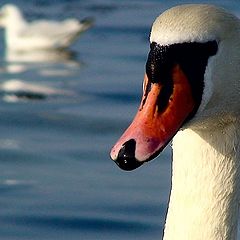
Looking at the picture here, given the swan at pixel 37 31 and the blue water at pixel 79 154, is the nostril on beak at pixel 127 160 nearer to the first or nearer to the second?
the blue water at pixel 79 154

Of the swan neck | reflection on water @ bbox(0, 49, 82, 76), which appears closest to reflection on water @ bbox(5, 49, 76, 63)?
reflection on water @ bbox(0, 49, 82, 76)

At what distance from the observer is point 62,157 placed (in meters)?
11.1

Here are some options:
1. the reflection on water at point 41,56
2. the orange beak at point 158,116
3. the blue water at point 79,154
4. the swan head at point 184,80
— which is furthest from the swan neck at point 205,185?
the reflection on water at point 41,56

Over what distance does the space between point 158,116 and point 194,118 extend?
0.16 metres

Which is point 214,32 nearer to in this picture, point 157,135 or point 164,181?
point 157,135

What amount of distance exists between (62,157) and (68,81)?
3819 millimetres

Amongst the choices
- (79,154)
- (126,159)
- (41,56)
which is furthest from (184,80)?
(41,56)

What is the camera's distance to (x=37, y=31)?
709 inches

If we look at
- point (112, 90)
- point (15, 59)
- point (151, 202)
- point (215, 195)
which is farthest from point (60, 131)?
point (215, 195)

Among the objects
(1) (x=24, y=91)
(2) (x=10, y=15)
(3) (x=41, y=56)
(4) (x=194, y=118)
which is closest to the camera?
(4) (x=194, y=118)

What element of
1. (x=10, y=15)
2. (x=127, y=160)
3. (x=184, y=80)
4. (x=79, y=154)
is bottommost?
(x=10, y=15)

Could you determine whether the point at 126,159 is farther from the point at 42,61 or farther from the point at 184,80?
the point at 42,61

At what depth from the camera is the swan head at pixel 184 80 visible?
488cm

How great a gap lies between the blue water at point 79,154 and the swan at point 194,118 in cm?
386
